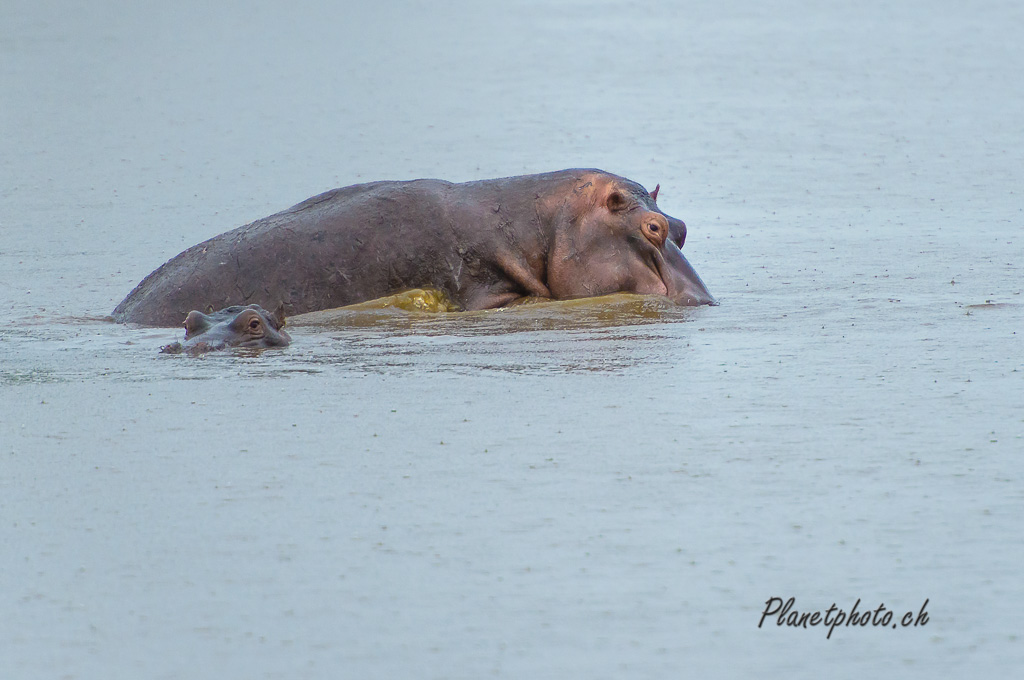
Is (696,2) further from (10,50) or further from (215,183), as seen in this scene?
(215,183)

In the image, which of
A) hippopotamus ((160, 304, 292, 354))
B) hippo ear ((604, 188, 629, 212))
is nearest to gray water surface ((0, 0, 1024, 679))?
hippopotamus ((160, 304, 292, 354))

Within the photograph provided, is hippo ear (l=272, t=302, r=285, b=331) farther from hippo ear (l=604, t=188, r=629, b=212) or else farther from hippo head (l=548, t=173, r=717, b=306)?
hippo ear (l=604, t=188, r=629, b=212)

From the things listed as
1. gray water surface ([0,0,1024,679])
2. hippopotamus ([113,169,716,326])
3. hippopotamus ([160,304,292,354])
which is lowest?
gray water surface ([0,0,1024,679])

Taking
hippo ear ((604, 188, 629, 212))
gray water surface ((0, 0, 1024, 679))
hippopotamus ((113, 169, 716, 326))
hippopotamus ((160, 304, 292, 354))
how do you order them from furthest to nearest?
hippo ear ((604, 188, 629, 212)), hippopotamus ((113, 169, 716, 326)), hippopotamus ((160, 304, 292, 354)), gray water surface ((0, 0, 1024, 679))

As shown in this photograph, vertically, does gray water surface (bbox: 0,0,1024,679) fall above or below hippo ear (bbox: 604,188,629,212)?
below

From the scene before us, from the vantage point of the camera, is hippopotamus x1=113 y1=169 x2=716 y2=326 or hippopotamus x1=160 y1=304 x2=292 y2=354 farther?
hippopotamus x1=113 y1=169 x2=716 y2=326

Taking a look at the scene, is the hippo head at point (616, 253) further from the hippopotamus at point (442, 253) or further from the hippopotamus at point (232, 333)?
the hippopotamus at point (232, 333)

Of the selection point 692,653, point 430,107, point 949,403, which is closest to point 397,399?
point 949,403

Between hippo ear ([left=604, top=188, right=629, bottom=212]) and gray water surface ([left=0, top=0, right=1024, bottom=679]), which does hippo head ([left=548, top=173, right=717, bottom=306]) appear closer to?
hippo ear ([left=604, top=188, right=629, bottom=212])

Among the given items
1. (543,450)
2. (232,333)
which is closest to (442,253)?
(232,333)

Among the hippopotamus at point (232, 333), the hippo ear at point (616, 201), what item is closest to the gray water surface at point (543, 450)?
the hippopotamus at point (232, 333)

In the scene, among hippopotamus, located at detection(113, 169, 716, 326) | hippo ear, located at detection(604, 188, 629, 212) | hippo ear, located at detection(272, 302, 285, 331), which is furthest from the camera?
hippo ear, located at detection(604, 188, 629, 212)

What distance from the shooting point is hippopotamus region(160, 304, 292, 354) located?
738 centimetres

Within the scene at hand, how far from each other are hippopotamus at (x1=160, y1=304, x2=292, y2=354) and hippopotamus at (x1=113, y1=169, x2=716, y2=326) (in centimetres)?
97
